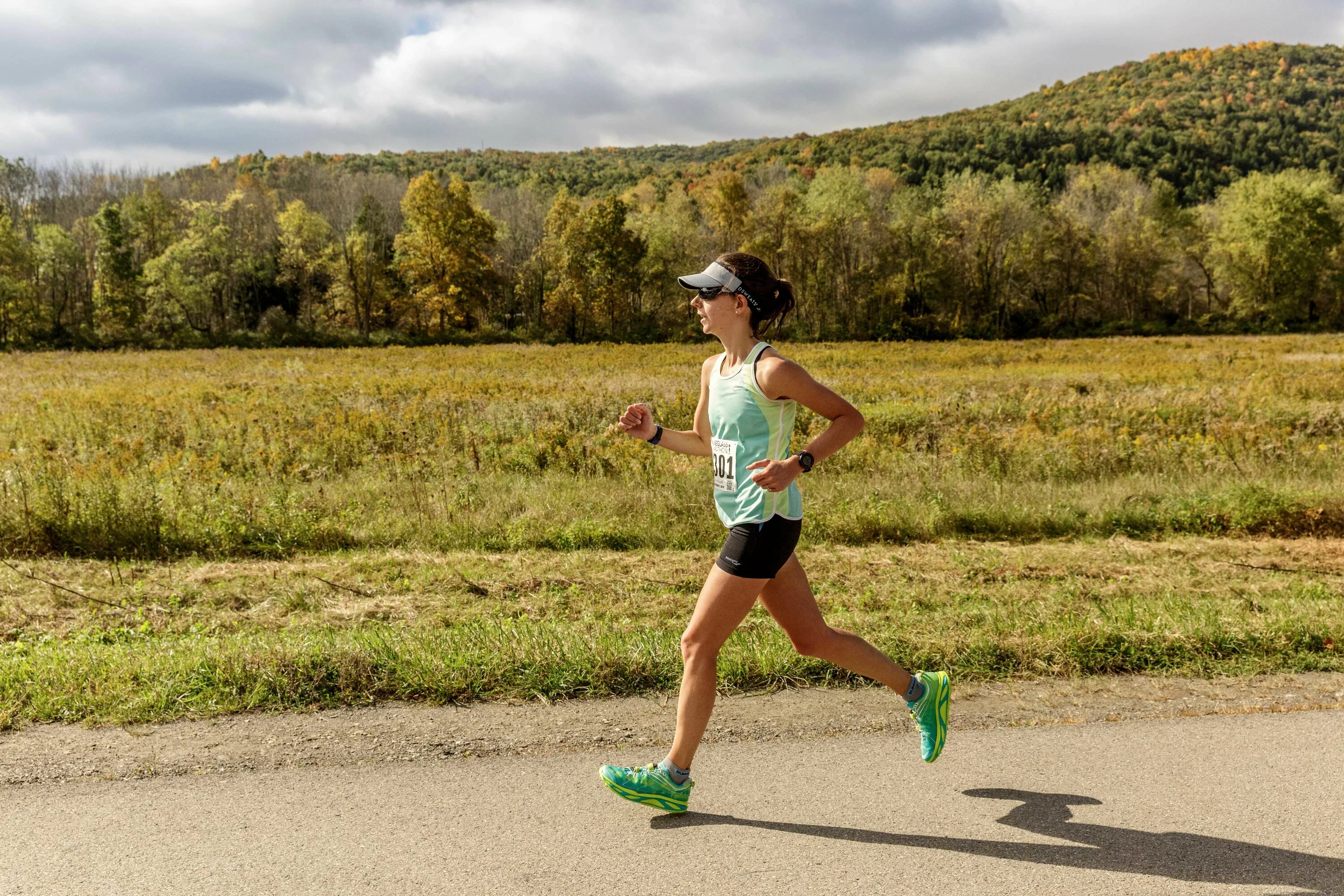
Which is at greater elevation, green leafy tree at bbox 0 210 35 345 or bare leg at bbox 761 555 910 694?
green leafy tree at bbox 0 210 35 345

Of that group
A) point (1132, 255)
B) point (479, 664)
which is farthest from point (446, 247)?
point (479, 664)

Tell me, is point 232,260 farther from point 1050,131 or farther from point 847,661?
point 1050,131

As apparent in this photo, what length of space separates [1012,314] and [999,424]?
2170 inches

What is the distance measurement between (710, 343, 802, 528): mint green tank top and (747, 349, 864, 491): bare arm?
52 mm

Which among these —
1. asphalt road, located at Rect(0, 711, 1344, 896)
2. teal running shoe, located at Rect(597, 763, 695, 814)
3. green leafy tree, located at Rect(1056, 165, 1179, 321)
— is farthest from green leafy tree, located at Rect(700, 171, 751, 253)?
teal running shoe, located at Rect(597, 763, 695, 814)

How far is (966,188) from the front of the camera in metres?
69.2

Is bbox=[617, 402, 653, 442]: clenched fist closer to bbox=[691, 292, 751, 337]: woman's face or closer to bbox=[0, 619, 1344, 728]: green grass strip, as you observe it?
bbox=[691, 292, 751, 337]: woman's face

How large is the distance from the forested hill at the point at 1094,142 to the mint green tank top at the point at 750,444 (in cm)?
10292

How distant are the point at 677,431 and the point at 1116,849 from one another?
2413 millimetres

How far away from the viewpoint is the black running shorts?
11.5ft

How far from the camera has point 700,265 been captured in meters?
64.9

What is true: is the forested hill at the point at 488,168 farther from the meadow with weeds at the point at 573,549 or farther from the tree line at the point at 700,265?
the meadow with weeds at the point at 573,549

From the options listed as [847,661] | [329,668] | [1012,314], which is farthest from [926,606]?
[1012,314]

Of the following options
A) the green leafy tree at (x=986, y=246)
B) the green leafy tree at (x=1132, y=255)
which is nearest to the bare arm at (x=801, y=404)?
the green leafy tree at (x=986, y=246)
